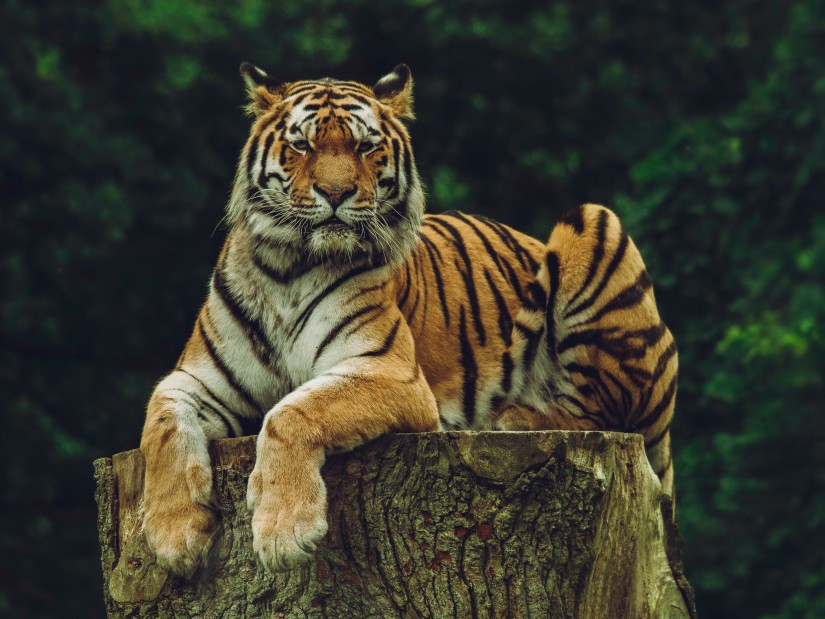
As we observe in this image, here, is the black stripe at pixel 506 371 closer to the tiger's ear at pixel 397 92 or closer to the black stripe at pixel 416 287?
the black stripe at pixel 416 287

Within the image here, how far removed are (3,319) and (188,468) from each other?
7.23 meters

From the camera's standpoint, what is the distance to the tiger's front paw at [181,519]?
3.62 metres

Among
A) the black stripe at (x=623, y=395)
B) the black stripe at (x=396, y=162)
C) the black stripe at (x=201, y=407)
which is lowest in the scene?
the black stripe at (x=201, y=407)

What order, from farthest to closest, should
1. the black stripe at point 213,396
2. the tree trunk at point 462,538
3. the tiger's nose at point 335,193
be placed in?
the black stripe at point 213,396
the tiger's nose at point 335,193
the tree trunk at point 462,538

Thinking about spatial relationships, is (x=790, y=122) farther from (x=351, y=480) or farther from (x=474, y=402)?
(x=351, y=480)

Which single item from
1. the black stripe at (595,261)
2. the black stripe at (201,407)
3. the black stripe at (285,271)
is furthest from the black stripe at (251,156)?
the black stripe at (595,261)

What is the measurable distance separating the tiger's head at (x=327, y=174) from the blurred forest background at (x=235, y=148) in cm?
428

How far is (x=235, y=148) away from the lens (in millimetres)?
11055

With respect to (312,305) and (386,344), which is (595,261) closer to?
(386,344)

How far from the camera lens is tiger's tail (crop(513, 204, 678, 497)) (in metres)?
4.68

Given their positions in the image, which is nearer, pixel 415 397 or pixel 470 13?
pixel 415 397

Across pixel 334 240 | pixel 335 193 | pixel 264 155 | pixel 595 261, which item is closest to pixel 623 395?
pixel 595 261

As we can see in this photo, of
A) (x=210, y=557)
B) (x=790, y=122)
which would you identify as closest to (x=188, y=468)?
(x=210, y=557)

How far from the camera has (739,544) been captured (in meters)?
7.83
